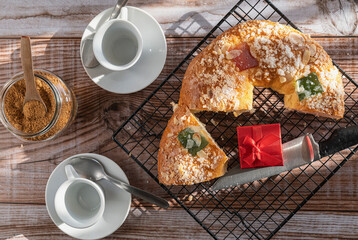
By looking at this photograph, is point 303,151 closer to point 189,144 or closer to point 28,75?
point 189,144

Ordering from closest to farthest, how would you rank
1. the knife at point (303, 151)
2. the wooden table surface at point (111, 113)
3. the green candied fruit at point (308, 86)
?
the green candied fruit at point (308, 86)
the knife at point (303, 151)
the wooden table surface at point (111, 113)

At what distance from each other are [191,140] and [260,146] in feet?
1.01

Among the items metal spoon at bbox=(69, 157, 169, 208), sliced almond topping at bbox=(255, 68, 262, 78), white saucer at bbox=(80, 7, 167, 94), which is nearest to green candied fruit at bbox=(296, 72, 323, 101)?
sliced almond topping at bbox=(255, 68, 262, 78)

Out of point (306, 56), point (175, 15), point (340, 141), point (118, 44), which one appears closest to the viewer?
point (306, 56)

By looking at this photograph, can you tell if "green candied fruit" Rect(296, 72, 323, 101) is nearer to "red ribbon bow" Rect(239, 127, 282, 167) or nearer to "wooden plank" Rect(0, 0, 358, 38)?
"red ribbon bow" Rect(239, 127, 282, 167)

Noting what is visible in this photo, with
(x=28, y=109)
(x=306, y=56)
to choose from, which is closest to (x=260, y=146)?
(x=306, y=56)

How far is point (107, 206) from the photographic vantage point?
182 centimetres

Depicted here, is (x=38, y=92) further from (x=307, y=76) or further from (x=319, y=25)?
(x=319, y=25)

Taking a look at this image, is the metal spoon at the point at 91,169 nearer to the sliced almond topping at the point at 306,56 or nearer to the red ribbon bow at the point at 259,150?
the red ribbon bow at the point at 259,150

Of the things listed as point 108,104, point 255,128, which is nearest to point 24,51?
point 108,104

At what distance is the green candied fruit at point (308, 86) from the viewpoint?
1.53 m

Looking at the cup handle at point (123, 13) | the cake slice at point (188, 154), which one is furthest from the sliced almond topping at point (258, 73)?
the cup handle at point (123, 13)

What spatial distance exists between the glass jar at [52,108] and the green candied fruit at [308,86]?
1118 mm

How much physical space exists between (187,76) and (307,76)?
0.52 meters
